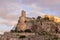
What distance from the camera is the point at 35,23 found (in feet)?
209

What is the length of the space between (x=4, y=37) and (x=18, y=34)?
3.32m

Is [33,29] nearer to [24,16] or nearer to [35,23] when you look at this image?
[35,23]

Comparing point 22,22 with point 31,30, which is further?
point 22,22

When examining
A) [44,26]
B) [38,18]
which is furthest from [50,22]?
[38,18]

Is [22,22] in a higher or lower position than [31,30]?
higher

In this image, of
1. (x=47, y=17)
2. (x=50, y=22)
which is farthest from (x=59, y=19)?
(x=50, y=22)

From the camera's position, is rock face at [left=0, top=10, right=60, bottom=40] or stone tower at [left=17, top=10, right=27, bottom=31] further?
stone tower at [left=17, top=10, right=27, bottom=31]

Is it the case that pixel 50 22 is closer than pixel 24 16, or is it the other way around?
pixel 50 22

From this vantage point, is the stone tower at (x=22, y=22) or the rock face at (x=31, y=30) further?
the stone tower at (x=22, y=22)

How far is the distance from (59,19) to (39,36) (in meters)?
18.8

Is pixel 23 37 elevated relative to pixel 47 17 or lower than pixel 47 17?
lower

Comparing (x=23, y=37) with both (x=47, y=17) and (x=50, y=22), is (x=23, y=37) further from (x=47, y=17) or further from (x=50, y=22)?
(x=47, y=17)

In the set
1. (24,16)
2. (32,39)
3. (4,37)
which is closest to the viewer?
(32,39)

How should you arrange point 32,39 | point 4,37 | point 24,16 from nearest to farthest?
point 32,39, point 4,37, point 24,16
